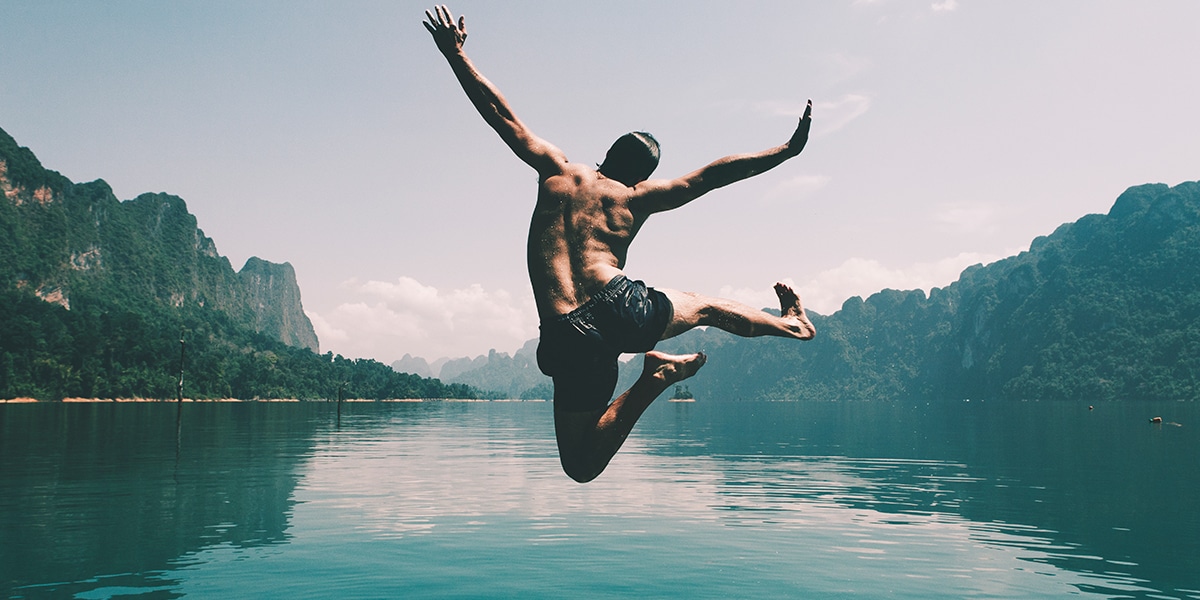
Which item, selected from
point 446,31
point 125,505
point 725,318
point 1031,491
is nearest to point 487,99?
point 446,31

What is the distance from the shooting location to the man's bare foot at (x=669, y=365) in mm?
5699

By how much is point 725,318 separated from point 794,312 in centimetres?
91

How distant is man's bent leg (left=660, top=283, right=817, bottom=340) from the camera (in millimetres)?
5450

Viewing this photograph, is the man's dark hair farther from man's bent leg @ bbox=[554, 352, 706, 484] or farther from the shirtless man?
man's bent leg @ bbox=[554, 352, 706, 484]

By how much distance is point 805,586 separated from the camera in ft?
76.4

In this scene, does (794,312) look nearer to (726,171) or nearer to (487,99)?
(726,171)

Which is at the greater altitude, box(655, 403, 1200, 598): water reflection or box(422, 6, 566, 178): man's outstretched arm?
box(422, 6, 566, 178): man's outstretched arm

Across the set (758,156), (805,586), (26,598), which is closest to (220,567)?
(26,598)

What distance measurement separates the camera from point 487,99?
5.29m

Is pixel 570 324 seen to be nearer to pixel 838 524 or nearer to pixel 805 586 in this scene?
pixel 805 586

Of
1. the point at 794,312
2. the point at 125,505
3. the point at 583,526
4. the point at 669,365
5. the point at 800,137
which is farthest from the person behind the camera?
the point at 125,505

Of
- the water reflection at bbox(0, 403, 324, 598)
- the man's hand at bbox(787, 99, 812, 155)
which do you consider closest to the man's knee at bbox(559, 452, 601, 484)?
the man's hand at bbox(787, 99, 812, 155)

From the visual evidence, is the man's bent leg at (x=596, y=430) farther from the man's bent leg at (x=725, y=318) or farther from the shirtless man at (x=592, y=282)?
the man's bent leg at (x=725, y=318)

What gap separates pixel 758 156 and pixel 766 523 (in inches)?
1199
